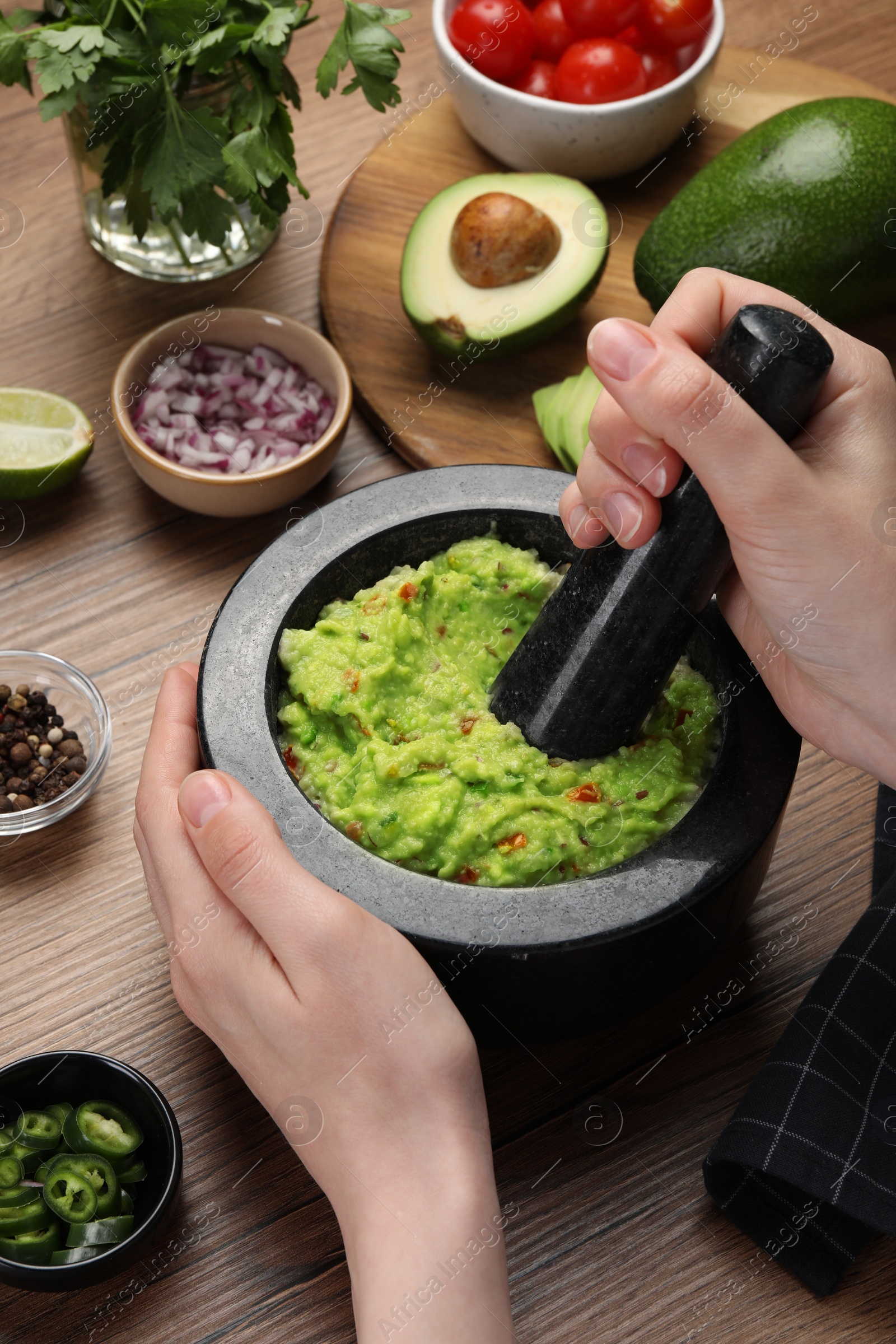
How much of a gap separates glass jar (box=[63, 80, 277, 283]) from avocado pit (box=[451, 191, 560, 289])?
1.09 feet

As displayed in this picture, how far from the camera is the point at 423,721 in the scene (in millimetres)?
1283

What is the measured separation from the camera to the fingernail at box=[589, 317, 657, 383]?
1.13 meters

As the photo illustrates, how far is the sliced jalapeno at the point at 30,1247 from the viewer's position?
3.59ft

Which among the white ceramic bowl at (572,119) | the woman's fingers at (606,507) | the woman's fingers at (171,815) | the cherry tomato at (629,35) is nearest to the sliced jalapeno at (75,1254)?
the woman's fingers at (171,815)

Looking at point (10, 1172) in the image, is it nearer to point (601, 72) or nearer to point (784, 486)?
point (784, 486)

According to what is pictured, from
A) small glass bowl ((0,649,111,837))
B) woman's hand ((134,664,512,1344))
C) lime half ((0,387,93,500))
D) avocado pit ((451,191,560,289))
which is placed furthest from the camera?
avocado pit ((451,191,560,289))

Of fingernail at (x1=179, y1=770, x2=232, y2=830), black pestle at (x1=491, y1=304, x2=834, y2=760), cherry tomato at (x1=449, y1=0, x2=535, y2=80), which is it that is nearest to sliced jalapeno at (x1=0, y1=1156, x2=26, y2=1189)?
fingernail at (x1=179, y1=770, x2=232, y2=830)

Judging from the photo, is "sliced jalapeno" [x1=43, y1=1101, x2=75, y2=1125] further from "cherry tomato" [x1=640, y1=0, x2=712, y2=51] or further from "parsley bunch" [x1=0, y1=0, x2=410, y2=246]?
"cherry tomato" [x1=640, y1=0, x2=712, y2=51]

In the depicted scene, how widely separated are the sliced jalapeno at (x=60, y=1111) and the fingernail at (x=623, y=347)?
0.91 metres

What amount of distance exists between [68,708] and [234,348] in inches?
24.8

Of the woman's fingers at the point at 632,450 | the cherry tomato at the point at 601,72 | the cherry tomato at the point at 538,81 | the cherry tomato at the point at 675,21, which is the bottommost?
the woman's fingers at the point at 632,450

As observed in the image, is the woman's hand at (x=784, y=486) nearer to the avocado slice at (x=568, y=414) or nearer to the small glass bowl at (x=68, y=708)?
the avocado slice at (x=568, y=414)

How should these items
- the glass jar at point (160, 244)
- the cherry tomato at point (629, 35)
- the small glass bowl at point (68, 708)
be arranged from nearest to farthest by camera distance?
the small glass bowl at point (68, 708) < the glass jar at point (160, 244) < the cherry tomato at point (629, 35)

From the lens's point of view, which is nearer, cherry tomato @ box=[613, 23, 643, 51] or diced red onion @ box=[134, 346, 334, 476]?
diced red onion @ box=[134, 346, 334, 476]
